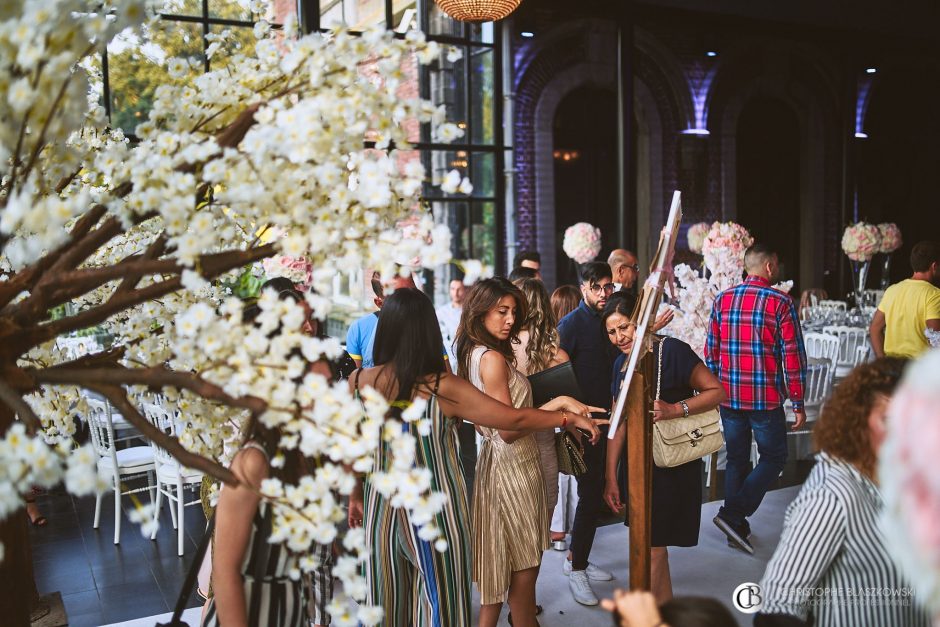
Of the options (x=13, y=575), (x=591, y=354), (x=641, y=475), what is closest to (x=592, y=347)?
(x=591, y=354)

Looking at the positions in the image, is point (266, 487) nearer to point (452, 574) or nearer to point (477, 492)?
point (452, 574)

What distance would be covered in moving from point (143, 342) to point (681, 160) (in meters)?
10.9

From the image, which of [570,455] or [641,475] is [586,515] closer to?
[570,455]

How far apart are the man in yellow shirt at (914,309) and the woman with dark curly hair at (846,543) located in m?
4.19

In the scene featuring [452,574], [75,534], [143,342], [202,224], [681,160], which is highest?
[681,160]

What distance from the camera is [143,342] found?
4.93ft

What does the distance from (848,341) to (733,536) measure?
4305 millimetres

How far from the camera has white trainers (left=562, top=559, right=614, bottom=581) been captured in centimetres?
410

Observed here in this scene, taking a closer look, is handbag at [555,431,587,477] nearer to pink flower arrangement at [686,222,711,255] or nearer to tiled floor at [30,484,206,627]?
tiled floor at [30,484,206,627]

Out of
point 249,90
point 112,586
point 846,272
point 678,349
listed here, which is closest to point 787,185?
point 846,272

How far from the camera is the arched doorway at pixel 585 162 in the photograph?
10.9 meters

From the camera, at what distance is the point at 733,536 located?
454 cm

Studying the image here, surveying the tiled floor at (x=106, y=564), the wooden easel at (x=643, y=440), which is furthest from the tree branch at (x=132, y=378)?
the tiled floor at (x=106, y=564)

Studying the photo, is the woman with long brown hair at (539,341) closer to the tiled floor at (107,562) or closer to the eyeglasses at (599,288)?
the eyeglasses at (599,288)
